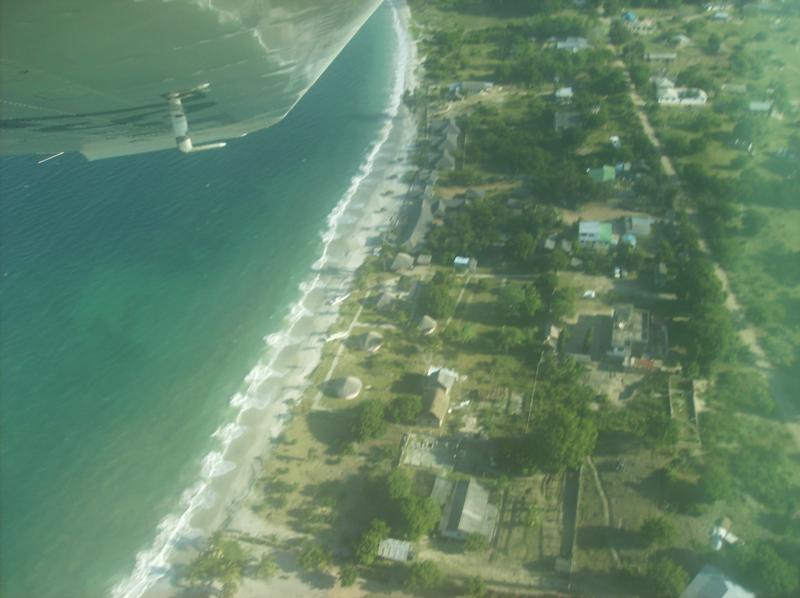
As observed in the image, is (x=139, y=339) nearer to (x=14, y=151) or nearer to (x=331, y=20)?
(x=14, y=151)

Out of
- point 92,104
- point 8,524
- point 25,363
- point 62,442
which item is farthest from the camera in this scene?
point 25,363

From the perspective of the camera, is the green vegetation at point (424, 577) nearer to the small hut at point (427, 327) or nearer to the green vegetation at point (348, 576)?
the green vegetation at point (348, 576)

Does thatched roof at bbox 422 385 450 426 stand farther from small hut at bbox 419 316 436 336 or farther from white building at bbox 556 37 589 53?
white building at bbox 556 37 589 53

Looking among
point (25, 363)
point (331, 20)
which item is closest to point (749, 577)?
point (331, 20)

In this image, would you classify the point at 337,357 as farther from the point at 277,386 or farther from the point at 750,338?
the point at 750,338

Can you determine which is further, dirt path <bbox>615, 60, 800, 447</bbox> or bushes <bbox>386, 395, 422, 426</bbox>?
bushes <bbox>386, 395, 422, 426</bbox>

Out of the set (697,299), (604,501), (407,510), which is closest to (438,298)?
(407,510)

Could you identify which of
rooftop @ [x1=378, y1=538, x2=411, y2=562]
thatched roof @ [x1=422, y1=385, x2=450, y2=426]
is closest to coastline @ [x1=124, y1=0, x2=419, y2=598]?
rooftop @ [x1=378, y1=538, x2=411, y2=562]

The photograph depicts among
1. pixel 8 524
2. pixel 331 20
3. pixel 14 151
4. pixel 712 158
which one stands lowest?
pixel 8 524
